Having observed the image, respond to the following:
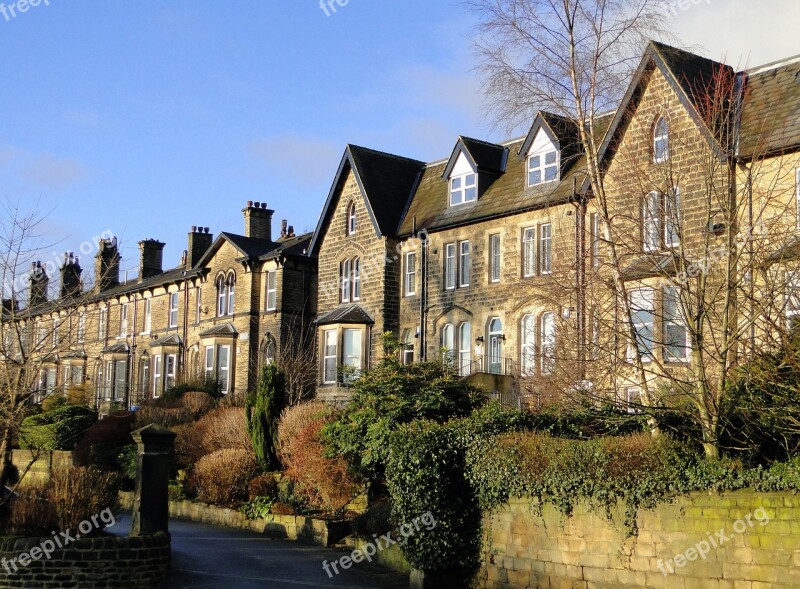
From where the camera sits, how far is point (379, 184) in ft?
124

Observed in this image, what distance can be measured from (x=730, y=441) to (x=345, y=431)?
31.5 feet

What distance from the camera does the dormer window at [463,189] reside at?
34.6 metres

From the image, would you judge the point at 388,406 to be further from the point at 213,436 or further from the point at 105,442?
the point at 105,442

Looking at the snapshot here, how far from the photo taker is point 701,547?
1450cm

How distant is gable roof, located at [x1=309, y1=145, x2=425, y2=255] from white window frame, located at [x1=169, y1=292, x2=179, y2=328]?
13329 millimetres

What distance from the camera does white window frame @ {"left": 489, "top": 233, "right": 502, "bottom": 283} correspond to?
32.9 metres

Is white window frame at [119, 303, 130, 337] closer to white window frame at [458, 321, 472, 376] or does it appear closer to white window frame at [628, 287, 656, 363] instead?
white window frame at [458, 321, 472, 376]

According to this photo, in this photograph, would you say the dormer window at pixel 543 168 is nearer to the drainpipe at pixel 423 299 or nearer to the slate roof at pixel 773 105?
the drainpipe at pixel 423 299

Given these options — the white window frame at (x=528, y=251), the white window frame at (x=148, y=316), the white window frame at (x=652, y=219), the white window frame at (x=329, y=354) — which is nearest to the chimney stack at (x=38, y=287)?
the white window frame at (x=329, y=354)

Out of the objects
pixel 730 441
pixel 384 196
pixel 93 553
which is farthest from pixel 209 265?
pixel 730 441

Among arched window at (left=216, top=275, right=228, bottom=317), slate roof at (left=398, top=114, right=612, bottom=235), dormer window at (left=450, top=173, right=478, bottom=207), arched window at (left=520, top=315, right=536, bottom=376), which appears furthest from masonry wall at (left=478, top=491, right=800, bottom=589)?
arched window at (left=216, top=275, right=228, bottom=317)

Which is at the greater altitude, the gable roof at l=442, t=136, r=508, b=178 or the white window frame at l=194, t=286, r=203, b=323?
the gable roof at l=442, t=136, r=508, b=178

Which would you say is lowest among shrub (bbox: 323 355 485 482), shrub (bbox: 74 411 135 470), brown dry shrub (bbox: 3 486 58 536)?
Result: brown dry shrub (bbox: 3 486 58 536)

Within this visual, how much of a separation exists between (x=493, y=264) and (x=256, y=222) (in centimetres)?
1787
